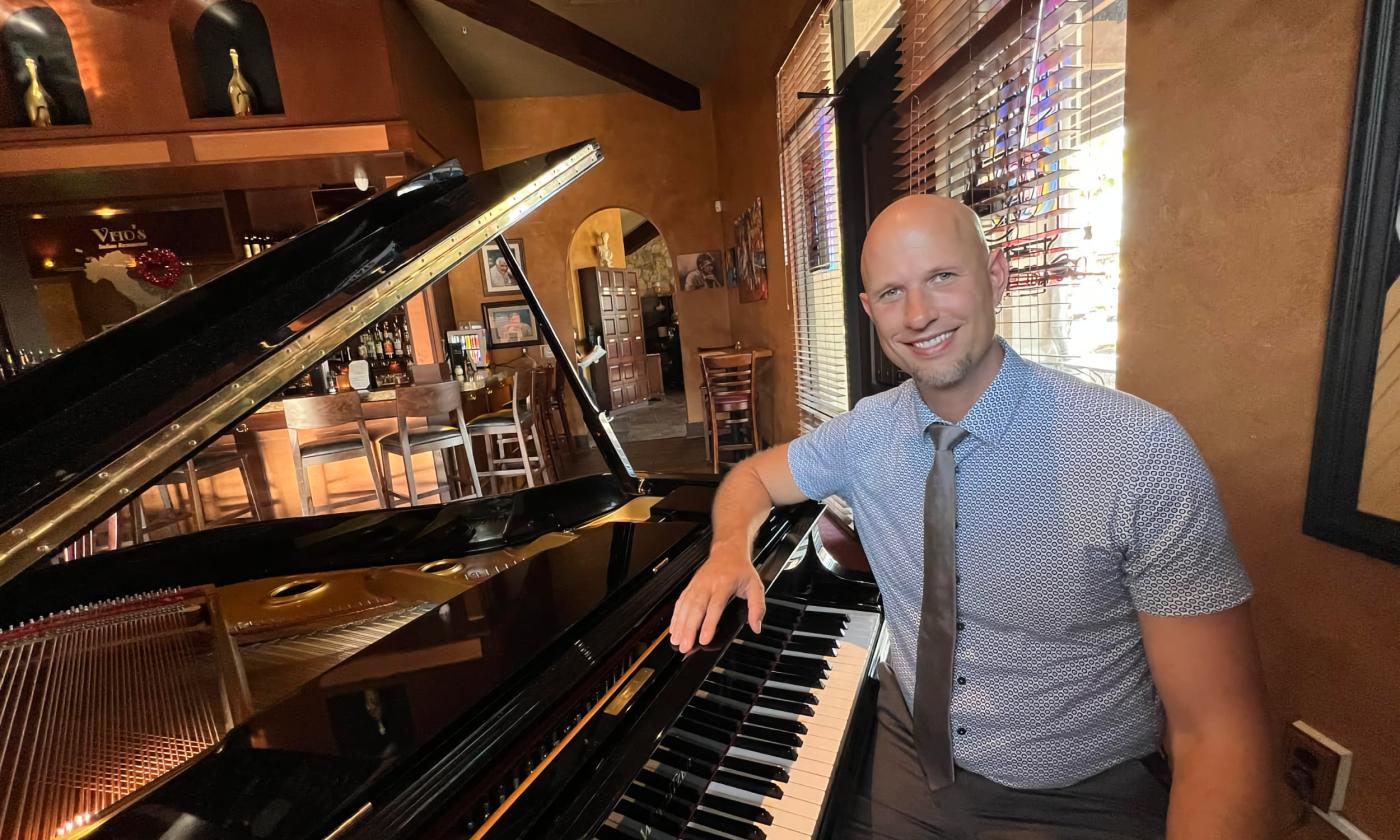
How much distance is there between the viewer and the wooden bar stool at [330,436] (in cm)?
336

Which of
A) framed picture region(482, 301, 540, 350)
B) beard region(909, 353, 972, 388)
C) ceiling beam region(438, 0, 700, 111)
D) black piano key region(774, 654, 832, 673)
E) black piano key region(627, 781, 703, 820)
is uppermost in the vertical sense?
ceiling beam region(438, 0, 700, 111)

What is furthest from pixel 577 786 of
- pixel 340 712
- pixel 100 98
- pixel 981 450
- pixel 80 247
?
pixel 80 247

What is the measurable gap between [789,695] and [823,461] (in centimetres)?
49

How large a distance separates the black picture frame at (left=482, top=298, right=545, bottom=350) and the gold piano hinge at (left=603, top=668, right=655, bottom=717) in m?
6.88

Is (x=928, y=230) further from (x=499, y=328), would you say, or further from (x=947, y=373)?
(x=499, y=328)

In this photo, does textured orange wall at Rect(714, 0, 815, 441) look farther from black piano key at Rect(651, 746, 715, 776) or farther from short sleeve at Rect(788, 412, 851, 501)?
black piano key at Rect(651, 746, 715, 776)

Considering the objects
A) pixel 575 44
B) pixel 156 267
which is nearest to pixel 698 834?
pixel 156 267

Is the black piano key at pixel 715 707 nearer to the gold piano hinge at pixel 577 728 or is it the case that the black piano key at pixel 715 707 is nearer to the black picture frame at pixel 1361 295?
the gold piano hinge at pixel 577 728

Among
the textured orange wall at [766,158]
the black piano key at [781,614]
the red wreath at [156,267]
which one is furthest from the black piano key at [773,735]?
the red wreath at [156,267]

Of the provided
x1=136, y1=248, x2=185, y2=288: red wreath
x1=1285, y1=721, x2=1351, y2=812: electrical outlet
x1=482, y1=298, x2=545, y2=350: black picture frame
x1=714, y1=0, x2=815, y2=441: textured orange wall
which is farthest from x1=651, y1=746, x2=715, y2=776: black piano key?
x1=482, y1=298, x2=545, y2=350: black picture frame

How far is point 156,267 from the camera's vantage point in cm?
409

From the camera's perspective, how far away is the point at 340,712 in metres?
0.75

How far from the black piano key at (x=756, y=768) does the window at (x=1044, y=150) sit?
1204mm

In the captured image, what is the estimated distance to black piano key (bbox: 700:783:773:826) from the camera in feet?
2.60
